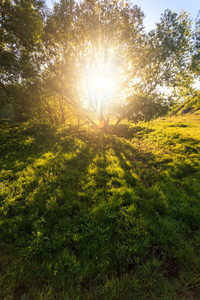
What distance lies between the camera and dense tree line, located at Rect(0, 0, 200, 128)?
1260 cm

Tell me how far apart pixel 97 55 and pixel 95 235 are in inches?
761

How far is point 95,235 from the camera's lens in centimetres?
367

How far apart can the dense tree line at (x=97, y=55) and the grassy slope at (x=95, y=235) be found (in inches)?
480

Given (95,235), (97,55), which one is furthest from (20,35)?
(95,235)

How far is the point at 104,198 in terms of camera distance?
17.5 feet

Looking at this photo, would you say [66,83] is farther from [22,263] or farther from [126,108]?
[22,263]

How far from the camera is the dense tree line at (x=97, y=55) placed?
1260 centimetres

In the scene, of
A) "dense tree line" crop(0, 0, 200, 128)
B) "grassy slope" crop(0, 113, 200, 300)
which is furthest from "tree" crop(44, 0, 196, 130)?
"grassy slope" crop(0, 113, 200, 300)

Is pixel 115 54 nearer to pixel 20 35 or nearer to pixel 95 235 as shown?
pixel 20 35

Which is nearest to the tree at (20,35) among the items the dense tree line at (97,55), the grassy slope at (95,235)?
the dense tree line at (97,55)

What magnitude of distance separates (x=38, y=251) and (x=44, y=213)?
1.21 meters

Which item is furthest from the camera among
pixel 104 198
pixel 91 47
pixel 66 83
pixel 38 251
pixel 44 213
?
pixel 66 83

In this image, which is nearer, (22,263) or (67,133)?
(22,263)

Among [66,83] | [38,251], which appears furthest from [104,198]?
[66,83]
